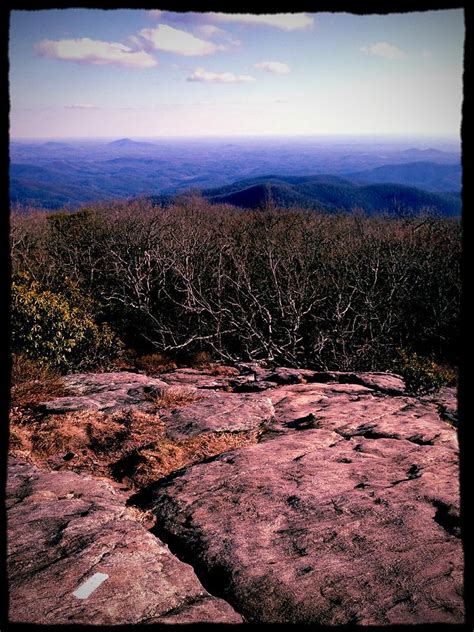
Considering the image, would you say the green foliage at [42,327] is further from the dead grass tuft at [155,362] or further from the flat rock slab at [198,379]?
the dead grass tuft at [155,362]

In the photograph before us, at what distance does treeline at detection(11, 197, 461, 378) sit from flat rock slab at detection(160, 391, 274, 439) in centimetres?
574

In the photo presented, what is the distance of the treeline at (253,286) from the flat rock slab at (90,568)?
8.14 m

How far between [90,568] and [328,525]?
190cm

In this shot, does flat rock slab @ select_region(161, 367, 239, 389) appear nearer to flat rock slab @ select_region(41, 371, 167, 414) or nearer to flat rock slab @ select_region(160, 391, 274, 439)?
flat rock slab @ select_region(41, 371, 167, 414)

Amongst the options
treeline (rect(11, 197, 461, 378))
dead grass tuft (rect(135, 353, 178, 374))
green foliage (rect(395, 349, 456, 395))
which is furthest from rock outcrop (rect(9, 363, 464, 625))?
dead grass tuft (rect(135, 353, 178, 374))

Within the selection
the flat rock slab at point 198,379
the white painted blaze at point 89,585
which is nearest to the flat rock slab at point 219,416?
the flat rock slab at point 198,379

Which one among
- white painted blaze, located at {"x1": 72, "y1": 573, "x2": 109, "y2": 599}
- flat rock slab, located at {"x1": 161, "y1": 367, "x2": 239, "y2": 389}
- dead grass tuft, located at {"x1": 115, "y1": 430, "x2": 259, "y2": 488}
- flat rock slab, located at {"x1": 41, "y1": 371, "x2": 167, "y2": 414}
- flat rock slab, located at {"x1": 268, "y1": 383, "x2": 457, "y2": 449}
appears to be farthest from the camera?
flat rock slab, located at {"x1": 161, "y1": 367, "x2": 239, "y2": 389}

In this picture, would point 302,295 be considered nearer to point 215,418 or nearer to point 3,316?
point 215,418

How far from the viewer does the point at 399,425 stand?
6.30 meters

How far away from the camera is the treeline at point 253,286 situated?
15.9m

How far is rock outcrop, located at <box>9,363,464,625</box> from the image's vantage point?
113 inches

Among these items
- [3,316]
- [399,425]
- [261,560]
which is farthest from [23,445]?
[399,425]

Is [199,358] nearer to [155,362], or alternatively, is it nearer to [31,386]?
[155,362]

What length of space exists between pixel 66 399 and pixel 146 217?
20.0 meters
